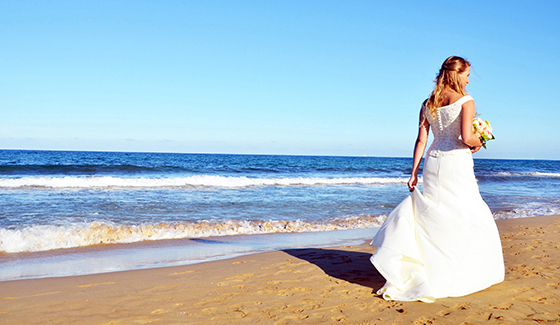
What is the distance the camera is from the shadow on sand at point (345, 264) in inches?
167

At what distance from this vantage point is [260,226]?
27.1 feet

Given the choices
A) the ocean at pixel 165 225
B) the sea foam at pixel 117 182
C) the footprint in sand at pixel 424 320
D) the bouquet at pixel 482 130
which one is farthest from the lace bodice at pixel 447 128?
the sea foam at pixel 117 182

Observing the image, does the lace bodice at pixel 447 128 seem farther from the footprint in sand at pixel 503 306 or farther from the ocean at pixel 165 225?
the ocean at pixel 165 225

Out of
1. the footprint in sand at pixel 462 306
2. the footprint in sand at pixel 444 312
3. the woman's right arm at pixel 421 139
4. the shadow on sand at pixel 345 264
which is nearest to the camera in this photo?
the footprint in sand at pixel 444 312

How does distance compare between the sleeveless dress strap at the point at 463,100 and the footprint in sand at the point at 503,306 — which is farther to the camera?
the sleeveless dress strap at the point at 463,100

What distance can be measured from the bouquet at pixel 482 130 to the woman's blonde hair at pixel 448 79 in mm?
297

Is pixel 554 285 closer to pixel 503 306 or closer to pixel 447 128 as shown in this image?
pixel 503 306

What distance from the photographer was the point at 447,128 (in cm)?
359

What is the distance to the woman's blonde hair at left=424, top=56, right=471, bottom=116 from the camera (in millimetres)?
3512

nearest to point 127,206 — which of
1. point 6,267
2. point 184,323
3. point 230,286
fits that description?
point 6,267

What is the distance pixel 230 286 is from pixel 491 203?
1206cm

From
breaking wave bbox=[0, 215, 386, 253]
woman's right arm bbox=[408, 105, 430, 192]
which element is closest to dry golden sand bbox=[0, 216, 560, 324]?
woman's right arm bbox=[408, 105, 430, 192]

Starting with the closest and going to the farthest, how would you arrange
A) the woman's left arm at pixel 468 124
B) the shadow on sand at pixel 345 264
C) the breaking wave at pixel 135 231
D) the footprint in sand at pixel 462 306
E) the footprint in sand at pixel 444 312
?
the footprint in sand at pixel 444 312 < the footprint in sand at pixel 462 306 < the woman's left arm at pixel 468 124 < the shadow on sand at pixel 345 264 < the breaking wave at pixel 135 231

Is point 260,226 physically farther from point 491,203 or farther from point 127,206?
point 491,203
